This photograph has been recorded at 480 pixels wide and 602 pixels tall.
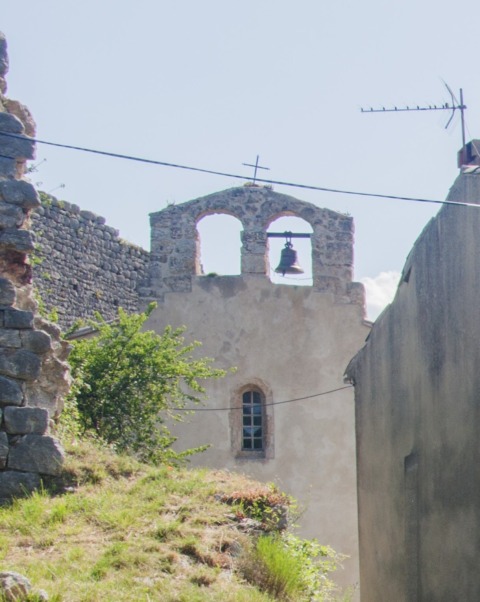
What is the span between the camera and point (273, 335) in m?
18.3

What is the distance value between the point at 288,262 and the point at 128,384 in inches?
246

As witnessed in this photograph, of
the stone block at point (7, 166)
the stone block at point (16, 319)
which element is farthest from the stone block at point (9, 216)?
the stone block at point (16, 319)

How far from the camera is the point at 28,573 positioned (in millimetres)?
6320

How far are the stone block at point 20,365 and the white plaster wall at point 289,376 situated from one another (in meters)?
8.71

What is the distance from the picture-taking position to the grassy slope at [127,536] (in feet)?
20.9

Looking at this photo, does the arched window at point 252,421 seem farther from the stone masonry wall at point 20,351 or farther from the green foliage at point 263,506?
the green foliage at point 263,506

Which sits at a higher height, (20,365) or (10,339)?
(10,339)

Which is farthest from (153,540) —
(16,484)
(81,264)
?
(81,264)

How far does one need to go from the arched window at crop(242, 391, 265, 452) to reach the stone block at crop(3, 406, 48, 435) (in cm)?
929


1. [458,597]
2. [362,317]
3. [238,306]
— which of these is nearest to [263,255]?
[238,306]

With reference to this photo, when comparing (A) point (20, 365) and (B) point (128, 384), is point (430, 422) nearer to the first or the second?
(A) point (20, 365)

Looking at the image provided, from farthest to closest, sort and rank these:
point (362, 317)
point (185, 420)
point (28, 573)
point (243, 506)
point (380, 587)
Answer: point (362, 317) < point (185, 420) < point (380, 587) < point (243, 506) < point (28, 573)

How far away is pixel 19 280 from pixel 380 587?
4.88 metres

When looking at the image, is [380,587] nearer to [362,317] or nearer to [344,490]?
[344,490]
